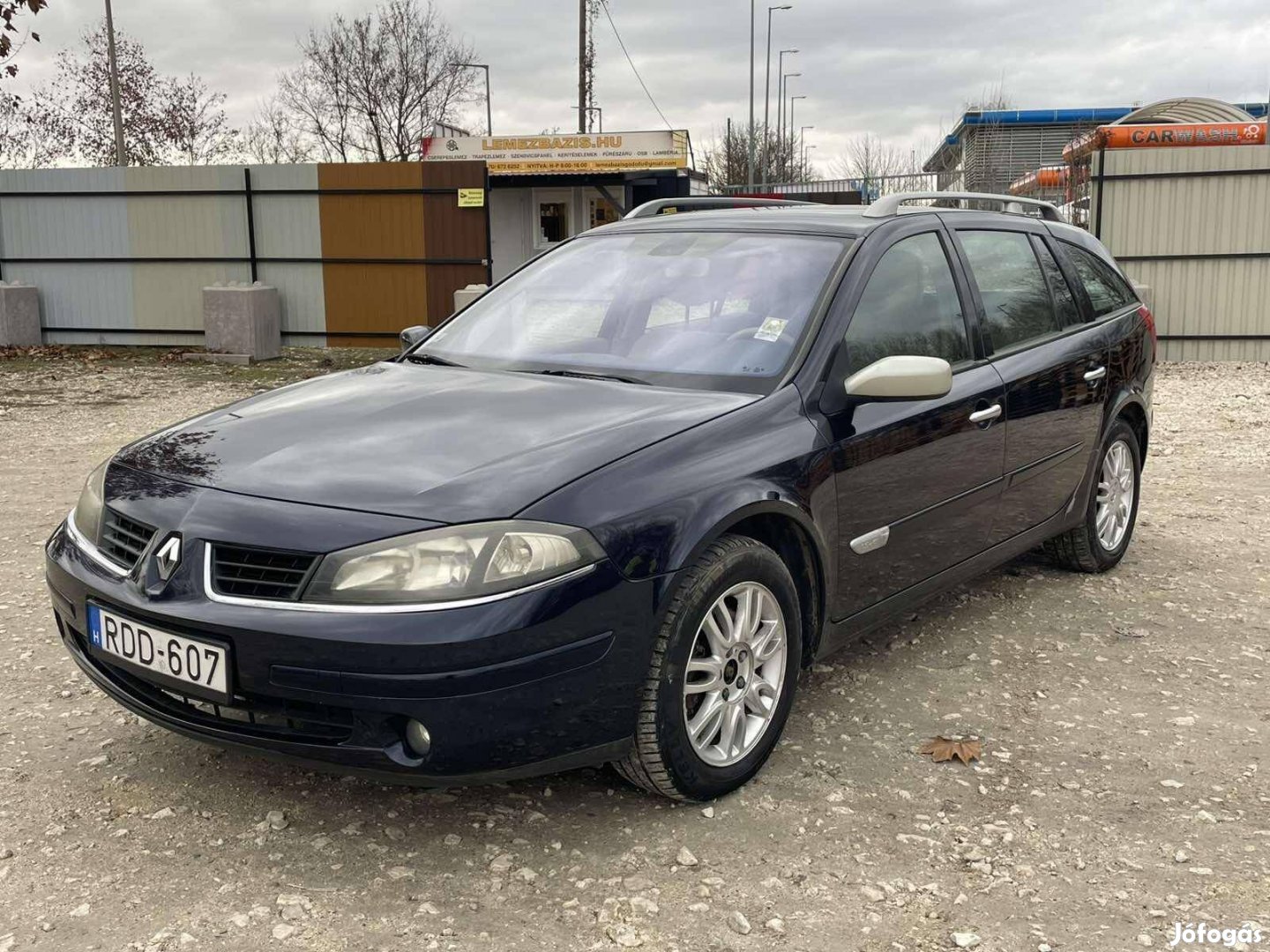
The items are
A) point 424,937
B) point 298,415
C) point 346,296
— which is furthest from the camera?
point 346,296

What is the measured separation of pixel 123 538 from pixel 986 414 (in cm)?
278

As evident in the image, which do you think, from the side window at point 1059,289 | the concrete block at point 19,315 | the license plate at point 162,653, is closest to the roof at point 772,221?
the side window at point 1059,289

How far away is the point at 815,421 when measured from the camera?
3508 mm

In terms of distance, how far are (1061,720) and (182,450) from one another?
2.77 metres

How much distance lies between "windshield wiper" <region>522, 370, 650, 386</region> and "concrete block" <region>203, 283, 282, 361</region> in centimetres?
1258

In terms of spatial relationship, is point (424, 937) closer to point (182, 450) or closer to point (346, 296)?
point (182, 450)

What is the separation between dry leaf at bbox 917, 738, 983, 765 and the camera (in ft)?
11.7

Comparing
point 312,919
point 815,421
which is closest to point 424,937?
point 312,919

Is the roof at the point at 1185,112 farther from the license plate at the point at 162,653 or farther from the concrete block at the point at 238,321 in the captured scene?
the license plate at the point at 162,653

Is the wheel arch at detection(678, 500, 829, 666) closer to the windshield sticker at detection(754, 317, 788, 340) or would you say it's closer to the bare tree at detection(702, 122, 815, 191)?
the windshield sticker at detection(754, 317, 788, 340)

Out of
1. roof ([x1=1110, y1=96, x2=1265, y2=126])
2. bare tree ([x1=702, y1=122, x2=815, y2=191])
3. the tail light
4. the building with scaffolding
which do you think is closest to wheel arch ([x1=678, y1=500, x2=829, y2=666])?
the tail light

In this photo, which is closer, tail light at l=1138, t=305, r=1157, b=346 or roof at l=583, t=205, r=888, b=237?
roof at l=583, t=205, r=888, b=237

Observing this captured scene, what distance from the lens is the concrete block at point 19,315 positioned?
654 inches

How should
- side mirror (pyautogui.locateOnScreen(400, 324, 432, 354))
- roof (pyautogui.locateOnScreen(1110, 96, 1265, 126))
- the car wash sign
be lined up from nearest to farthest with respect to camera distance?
side mirror (pyautogui.locateOnScreen(400, 324, 432, 354)) → roof (pyautogui.locateOnScreen(1110, 96, 1265, 126)) → the car wash sign
